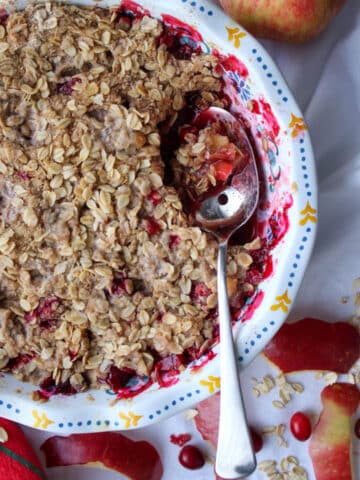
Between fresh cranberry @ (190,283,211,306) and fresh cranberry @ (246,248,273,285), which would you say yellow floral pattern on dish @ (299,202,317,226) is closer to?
fresh cranberry @ (246,248,273,285)

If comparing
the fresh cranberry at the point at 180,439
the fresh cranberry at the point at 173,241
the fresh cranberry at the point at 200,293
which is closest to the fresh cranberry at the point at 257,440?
the fresh cranberry at the point at 180,439

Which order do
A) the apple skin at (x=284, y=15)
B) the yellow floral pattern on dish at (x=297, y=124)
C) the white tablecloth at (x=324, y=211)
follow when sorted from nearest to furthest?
the yellow floral pattern on dish at (x=297, y=124)
the apple skin at (x=284, y=15)
the white tablecloth at (x=324, y=211)

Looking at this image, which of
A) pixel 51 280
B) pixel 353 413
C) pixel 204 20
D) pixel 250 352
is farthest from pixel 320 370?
pixel 204 20

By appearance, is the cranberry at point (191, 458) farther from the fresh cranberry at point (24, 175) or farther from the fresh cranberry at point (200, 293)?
the fresh cranberry at point (24, 175)

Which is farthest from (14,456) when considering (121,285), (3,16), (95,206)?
(3,16)

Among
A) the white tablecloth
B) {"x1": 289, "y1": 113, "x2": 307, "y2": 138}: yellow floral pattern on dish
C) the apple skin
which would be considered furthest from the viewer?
the white tablecloth

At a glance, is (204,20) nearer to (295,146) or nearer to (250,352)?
(295,146)

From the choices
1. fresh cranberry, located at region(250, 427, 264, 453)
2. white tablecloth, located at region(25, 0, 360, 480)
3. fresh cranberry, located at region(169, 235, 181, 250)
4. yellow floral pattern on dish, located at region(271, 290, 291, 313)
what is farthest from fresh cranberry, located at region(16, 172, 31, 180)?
fresh cranberry, located at region(250, 427, 264, 453)

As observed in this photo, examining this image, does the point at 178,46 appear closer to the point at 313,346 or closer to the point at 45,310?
the point at 45,310
